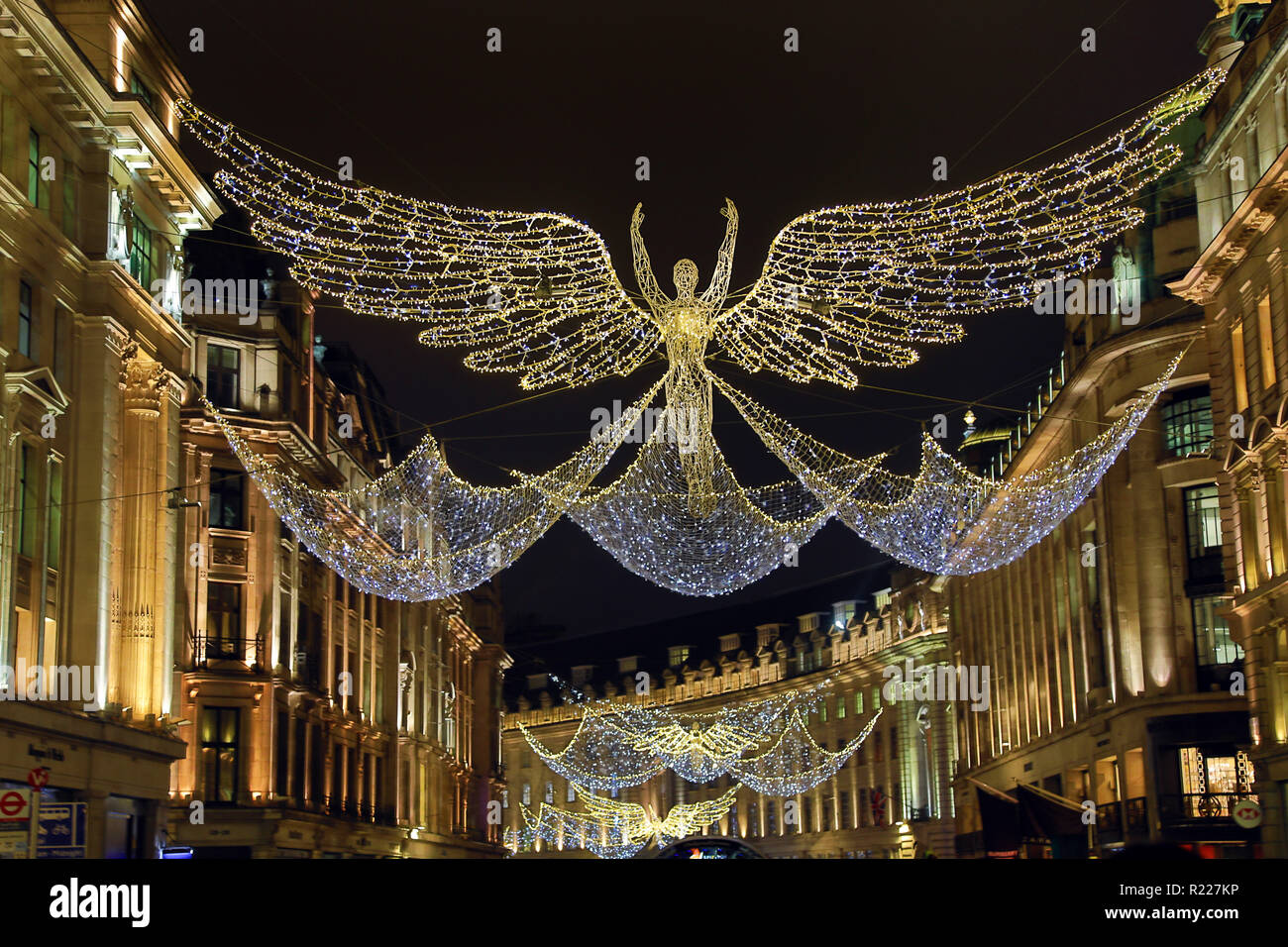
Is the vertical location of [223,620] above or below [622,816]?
above

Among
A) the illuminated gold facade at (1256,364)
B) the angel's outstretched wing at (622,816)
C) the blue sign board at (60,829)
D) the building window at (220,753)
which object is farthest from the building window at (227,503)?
the angel's outstretched wing at (622,816)

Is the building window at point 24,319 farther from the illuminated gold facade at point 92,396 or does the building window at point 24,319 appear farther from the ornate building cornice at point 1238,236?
the ornate building cornice at point 1238,236

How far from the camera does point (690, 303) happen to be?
22.2m

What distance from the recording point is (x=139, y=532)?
33.5 m

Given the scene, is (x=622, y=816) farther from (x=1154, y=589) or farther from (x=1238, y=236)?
(x=1238, y=236)

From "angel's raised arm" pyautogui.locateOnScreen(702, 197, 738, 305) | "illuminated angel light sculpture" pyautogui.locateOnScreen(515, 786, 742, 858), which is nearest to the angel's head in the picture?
"angel's raised arm" pyautogui.locateOnScreen(702, 197, 738, 305)

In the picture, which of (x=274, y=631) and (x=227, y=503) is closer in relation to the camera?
(x=274, y=631)

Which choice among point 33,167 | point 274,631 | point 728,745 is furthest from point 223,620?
point 728,745

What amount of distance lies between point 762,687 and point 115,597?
76.7 meters

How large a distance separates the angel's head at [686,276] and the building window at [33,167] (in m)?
12.6

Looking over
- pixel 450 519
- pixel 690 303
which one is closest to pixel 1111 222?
pixel 690 303

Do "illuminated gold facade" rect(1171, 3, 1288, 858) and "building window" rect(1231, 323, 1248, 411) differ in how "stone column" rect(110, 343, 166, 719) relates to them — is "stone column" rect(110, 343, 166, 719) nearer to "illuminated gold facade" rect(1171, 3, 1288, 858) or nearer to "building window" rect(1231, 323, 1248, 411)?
"illuminated gold facade" rect(1171, 3, 1288, 858)

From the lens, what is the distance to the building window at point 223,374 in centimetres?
4856

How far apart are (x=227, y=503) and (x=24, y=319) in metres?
19.4
